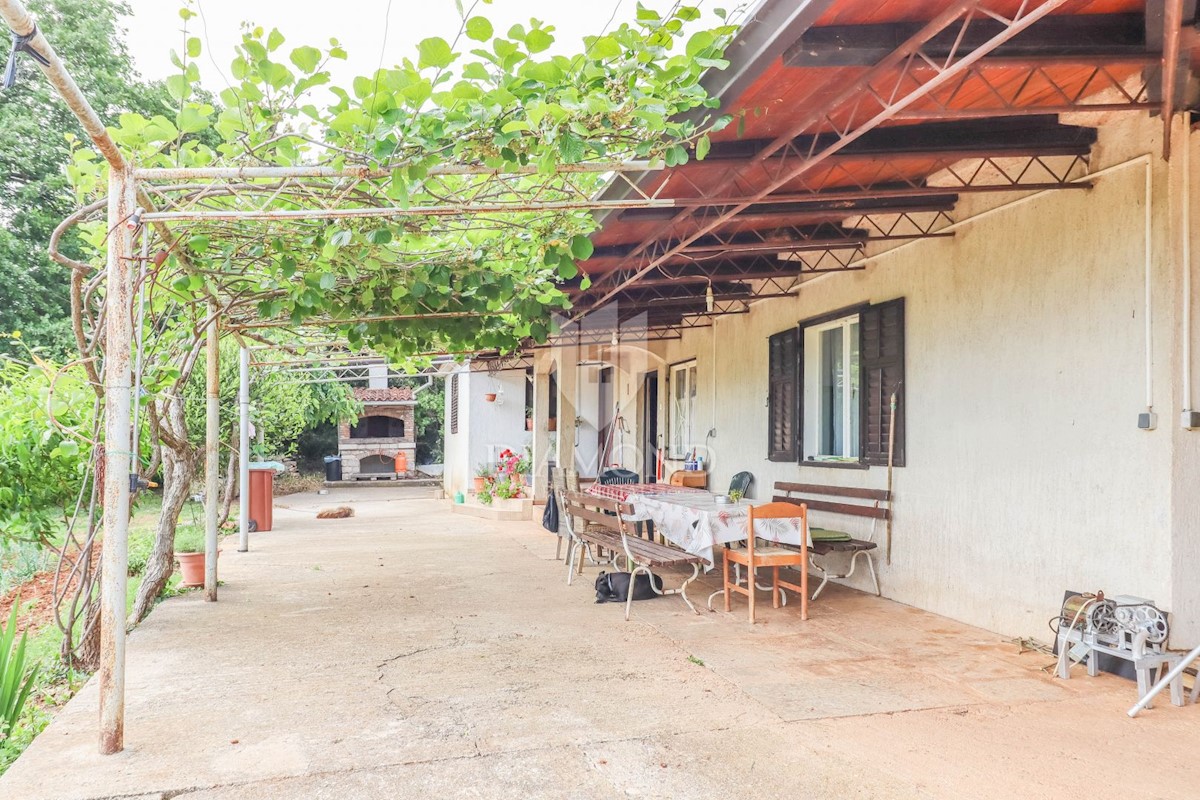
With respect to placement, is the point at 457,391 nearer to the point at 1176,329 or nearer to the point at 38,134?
the point at 38,134

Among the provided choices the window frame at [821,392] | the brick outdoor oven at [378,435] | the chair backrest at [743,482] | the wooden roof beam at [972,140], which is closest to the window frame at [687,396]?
the chair backrest at [743,482]

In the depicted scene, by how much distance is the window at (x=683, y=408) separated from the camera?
11008mm

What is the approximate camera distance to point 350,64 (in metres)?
3.12

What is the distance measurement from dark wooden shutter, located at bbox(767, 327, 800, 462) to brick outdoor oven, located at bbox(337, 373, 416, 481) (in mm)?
16989

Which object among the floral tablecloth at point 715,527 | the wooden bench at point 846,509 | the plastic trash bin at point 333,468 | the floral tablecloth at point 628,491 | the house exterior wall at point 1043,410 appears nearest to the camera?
the house exterior wall at point 1043,410

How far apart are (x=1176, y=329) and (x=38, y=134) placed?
700 inches

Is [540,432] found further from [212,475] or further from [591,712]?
Result: [591,712]

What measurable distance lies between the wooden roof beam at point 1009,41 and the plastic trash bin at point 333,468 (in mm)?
22089

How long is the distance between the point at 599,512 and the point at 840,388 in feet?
8.14

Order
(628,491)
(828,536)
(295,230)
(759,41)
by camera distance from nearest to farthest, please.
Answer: (759,41), (295,230), (828,536), (628,491)

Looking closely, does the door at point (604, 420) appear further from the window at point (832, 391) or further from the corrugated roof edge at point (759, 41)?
the corrugated roof edge at point (759, 41)

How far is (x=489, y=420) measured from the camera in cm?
1534

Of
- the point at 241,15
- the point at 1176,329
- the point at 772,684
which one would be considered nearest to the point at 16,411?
the point at 241,15

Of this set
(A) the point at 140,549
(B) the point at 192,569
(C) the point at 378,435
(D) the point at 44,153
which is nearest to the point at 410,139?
(B) the point at 192,569
